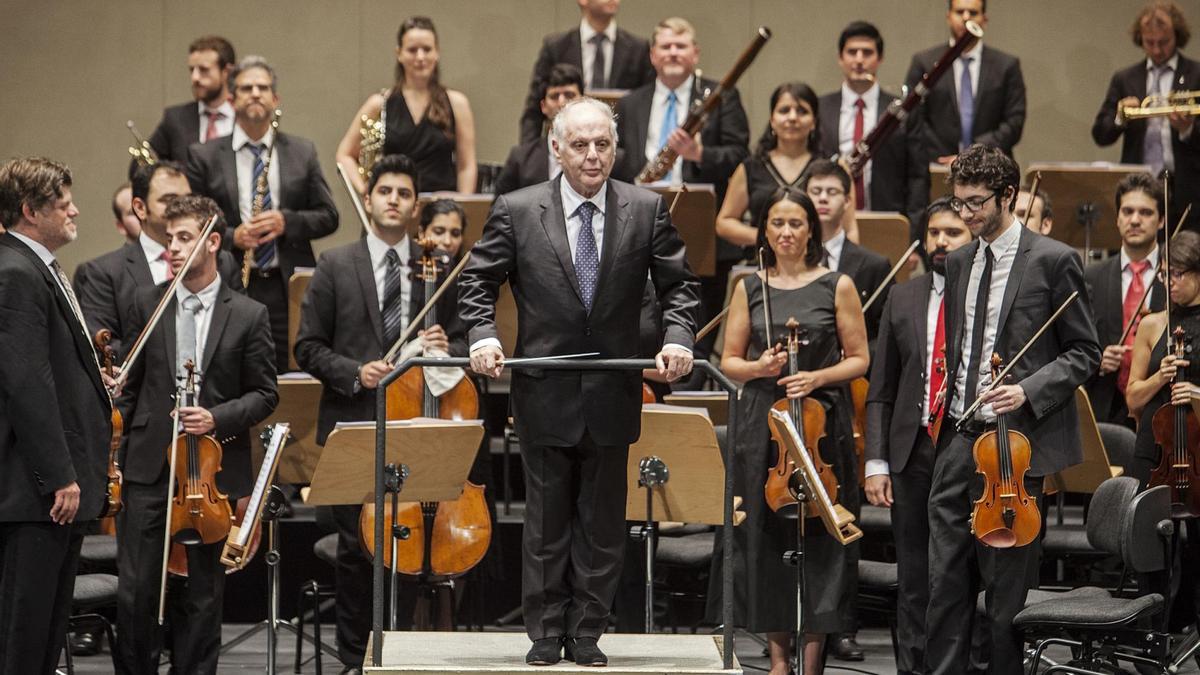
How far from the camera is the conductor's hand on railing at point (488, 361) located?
3.38 metres

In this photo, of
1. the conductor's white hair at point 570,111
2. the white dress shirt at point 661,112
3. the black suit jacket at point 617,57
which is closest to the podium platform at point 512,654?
the conductor's white hair at point 570,111

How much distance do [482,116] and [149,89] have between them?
1.75m

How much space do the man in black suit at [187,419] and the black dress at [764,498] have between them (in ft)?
4.70

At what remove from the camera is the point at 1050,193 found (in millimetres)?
6266

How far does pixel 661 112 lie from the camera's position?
6.38 meters

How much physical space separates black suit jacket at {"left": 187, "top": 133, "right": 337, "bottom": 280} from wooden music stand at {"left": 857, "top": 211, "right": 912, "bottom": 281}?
200 centimetres

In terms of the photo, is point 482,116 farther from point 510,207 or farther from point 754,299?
point 510,207

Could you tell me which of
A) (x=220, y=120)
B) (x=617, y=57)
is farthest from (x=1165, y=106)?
(x=220, y=120)

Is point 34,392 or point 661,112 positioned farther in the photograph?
point 661,112

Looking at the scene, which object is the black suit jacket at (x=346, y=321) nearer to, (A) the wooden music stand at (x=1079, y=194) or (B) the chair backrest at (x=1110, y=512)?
(B) the chair backrest at (x=1110, y=512)

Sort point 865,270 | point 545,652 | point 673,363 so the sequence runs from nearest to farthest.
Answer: point 673,363
point 545,652
point 865,270

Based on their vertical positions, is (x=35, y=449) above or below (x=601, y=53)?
below

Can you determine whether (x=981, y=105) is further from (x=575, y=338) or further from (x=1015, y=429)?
(x=575, y=338)

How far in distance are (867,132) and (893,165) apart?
0.64 feet
